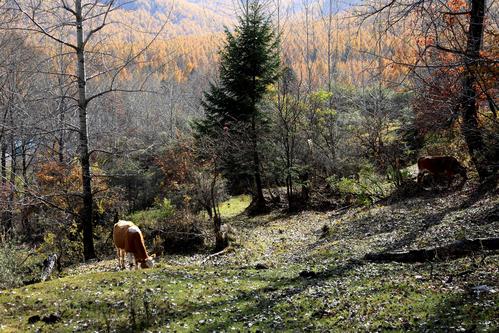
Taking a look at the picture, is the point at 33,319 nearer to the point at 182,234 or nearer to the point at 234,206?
the point at 182,234

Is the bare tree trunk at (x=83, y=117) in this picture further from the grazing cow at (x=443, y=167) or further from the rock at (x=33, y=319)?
the grazing cow at (x=443, y=167)

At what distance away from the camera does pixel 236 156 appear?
21.1 metres

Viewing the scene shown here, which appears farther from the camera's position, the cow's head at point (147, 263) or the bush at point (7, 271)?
the cow's head at point (147, 263)

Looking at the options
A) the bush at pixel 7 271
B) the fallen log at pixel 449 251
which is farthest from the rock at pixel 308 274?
the bush at pixel 7 271

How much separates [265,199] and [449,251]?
592 inches

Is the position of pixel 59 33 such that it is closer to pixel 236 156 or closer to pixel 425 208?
pixel 236 156

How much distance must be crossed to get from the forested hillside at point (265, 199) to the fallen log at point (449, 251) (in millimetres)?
38

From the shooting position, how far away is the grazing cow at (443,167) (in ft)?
49.2

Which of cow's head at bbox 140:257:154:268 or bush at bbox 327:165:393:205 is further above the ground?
bush at bbox 327:165:393:205

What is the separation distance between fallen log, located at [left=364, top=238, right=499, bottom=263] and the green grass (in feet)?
1.58

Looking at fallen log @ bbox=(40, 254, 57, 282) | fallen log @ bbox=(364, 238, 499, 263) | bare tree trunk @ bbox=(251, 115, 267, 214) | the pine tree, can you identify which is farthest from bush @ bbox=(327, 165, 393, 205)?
fallen log @ bbox=(40, 254, 57, 282)

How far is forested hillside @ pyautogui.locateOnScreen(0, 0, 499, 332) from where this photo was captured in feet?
22.4

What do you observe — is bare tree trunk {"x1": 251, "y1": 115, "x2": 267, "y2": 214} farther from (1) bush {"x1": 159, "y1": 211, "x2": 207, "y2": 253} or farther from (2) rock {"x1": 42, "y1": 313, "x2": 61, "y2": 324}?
(2) rock {"x1": 42, "y1": 313, "x2": 61, "y2": 324}

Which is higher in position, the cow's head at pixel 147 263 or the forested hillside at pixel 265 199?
the forested hillside at pixel 265 199
